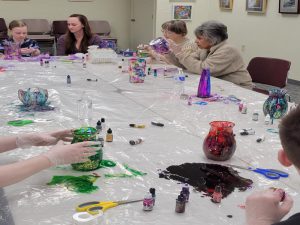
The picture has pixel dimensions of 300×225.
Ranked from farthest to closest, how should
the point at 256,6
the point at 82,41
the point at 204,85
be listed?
the point at 256,6 < the point at 82,41 < the point at 204,85

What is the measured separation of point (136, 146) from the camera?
5.73 ft

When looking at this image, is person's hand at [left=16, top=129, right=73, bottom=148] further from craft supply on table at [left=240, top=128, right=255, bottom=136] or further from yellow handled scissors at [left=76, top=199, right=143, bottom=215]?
craft supply on table at [left=240, top=128, right=255, bottom=136]

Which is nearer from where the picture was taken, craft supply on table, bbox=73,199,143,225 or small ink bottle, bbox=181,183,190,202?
craft supply on table, bbox=73,199,143,225

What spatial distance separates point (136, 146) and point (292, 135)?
921 millimetres

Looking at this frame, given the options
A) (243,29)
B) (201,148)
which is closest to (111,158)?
(201,148)

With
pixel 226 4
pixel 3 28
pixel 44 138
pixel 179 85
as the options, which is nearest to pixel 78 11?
pixel 3 28

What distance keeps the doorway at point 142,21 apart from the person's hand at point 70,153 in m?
6.76

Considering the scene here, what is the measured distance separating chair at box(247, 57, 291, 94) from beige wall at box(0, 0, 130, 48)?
18.5ft

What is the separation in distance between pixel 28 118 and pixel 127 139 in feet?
1.99

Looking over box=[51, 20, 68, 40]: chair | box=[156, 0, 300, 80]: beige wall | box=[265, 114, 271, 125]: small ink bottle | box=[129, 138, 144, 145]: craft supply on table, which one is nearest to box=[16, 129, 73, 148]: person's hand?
box=[129, 138, 144, 145]: craft supply on table

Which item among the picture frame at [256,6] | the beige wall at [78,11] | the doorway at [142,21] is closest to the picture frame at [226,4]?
the picture frame at [256,6]

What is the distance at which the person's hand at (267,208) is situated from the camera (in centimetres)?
103

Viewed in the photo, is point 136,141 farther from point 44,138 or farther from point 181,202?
point 181,202

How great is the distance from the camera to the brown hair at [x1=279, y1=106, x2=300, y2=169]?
909 mm
